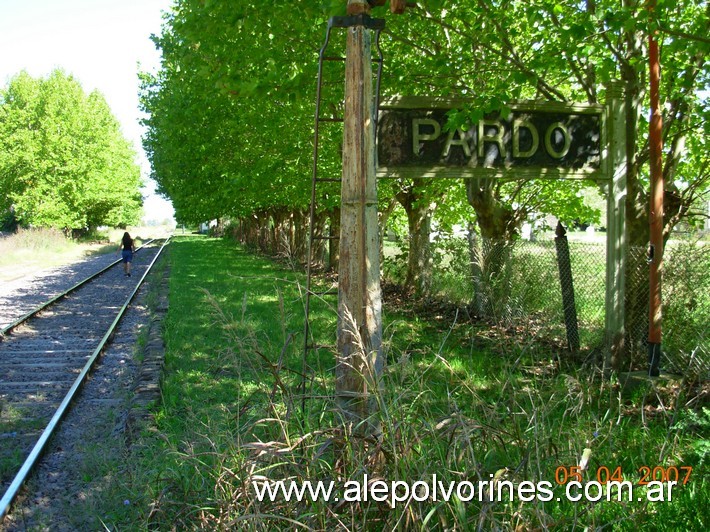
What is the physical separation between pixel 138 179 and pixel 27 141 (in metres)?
25.4

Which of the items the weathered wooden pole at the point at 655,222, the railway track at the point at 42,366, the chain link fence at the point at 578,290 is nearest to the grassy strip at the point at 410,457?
the weathered wooden pole at the point at 655,222

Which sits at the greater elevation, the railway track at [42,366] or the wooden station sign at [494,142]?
A: the wooden station sign at [494,142]

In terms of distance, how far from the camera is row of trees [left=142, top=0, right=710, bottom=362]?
23.5 ft

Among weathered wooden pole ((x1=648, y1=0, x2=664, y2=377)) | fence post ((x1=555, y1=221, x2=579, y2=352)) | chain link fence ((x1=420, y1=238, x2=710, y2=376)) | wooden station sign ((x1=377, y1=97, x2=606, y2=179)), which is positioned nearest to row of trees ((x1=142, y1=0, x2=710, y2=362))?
weathered wooden pole ((x1=648, y1=0, x2=664, y2=377))

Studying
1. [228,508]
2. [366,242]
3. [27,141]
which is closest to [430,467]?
[228,508]

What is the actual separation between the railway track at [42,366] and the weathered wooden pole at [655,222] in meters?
5.95

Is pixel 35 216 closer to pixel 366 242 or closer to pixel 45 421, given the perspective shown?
pixel 45 421

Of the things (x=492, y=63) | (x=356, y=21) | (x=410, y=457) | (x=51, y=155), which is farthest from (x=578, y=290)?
(x=51, y=155)

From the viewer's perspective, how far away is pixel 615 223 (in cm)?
739

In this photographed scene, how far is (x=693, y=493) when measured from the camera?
3.88 m

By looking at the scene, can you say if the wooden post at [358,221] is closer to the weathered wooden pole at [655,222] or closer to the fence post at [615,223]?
the weathered wooden pole at [655,222]

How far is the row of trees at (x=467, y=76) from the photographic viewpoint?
7175 mm

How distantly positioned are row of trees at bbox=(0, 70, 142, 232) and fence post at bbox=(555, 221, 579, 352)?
140ft

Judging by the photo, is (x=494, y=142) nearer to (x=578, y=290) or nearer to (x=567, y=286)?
(x=567, y=286)
